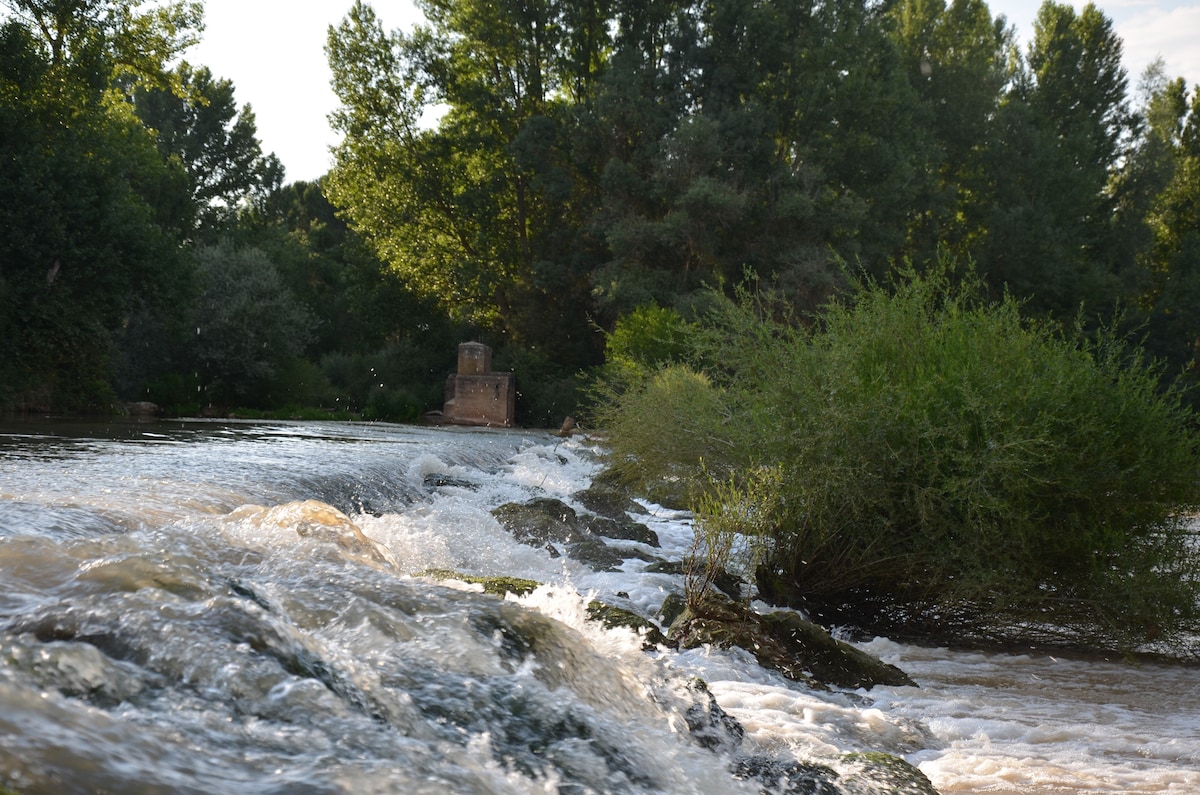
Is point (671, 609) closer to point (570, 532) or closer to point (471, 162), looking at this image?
point (570, 532)

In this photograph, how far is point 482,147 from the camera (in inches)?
1307

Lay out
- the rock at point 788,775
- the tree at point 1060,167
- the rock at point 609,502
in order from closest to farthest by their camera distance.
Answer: the rock at point 788,775, the rock at point 609,502, the tree at point 1060,167

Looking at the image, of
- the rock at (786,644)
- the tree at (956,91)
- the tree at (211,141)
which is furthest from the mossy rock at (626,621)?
the tree at (211,141)

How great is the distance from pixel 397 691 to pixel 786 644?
319cm

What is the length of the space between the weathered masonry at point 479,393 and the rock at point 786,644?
2297cm

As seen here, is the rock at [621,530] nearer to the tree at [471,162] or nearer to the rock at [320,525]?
the rock at [320,525]

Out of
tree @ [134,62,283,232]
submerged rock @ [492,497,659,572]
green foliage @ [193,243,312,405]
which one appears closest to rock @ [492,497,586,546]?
submerged rock @ [492,497,659,572]

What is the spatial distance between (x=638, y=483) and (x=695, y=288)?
1594 centimetres

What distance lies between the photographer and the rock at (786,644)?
5875mm

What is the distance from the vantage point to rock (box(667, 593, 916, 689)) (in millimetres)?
5875

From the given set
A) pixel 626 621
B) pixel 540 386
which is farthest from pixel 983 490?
pixel 540 386

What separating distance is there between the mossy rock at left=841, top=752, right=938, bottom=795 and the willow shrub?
8.78 ft

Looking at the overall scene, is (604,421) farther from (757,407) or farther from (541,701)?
(541,701)

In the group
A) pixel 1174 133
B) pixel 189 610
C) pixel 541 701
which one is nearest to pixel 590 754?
pixel 541 701
